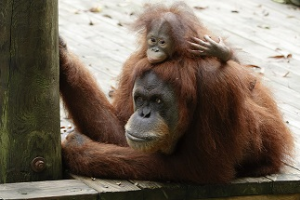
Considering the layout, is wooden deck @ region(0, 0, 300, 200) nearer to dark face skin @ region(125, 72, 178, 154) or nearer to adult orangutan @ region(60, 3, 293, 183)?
adult orangutan @ region(60, 3, 293, 183)

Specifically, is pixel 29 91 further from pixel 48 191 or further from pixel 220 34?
pixel 220 34

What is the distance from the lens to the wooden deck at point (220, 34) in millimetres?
4566

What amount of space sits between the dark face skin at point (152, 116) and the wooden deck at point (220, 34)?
1.03ft

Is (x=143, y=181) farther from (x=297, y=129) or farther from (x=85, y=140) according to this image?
(x=297, y=129)

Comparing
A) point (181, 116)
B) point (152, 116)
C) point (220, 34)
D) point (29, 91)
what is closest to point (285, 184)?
point (181, 116)

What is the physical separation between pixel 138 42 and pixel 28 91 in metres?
0.72

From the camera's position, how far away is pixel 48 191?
4.48 meters

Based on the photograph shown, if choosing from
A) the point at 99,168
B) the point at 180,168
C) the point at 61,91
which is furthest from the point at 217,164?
the point at 61,91

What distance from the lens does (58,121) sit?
4625 millimetres

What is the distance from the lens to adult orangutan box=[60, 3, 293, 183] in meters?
4.39

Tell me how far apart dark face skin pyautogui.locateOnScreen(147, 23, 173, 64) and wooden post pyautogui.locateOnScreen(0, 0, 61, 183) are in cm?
54

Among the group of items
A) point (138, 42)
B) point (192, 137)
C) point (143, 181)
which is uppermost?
point (138, 42)

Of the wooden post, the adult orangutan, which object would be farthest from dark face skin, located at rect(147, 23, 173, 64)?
the wooden post

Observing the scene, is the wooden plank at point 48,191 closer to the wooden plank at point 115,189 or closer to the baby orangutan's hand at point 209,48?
the wooden plank at point 115,189
